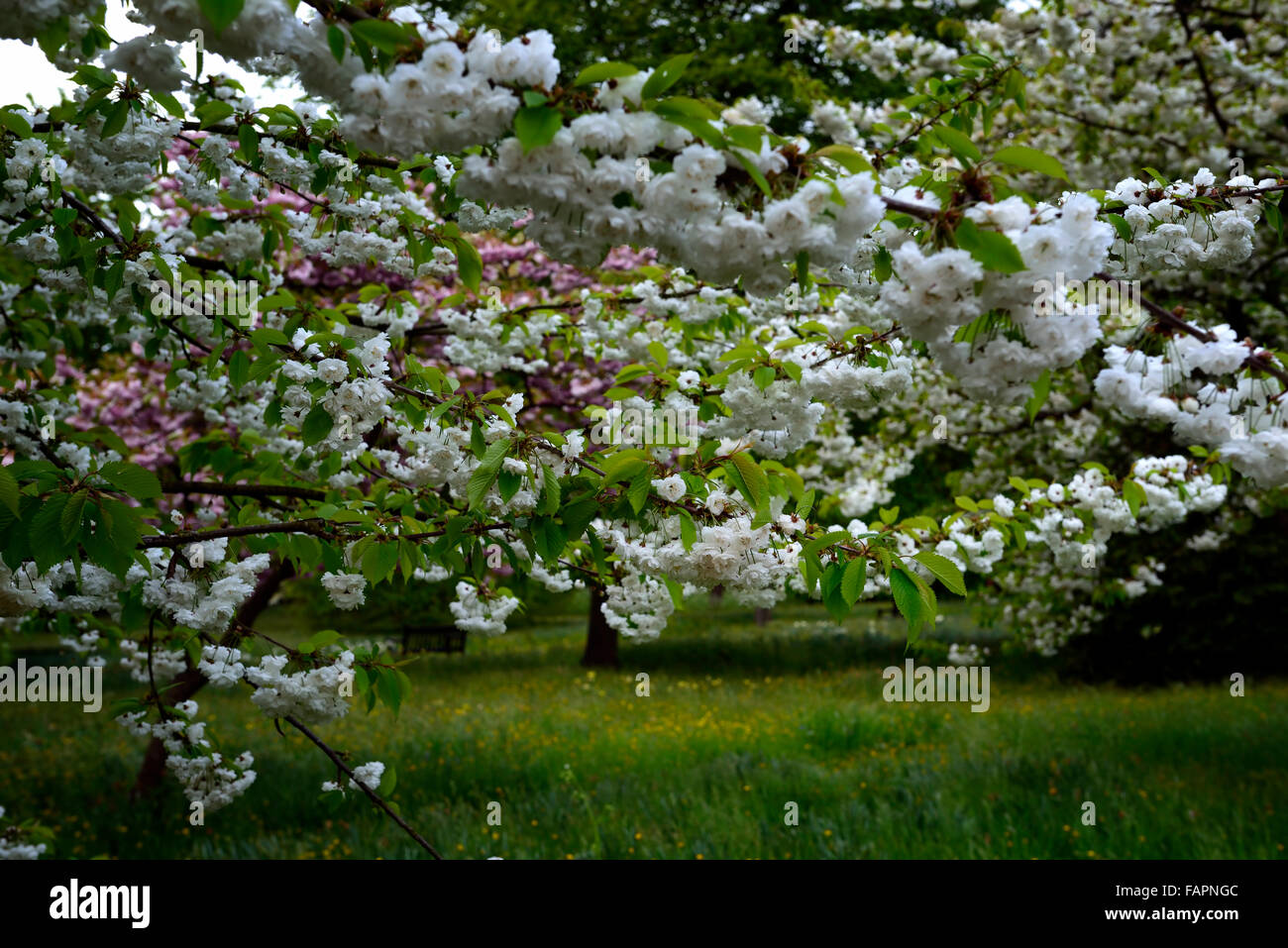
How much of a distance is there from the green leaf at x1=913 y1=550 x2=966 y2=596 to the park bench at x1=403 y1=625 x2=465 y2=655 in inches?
561

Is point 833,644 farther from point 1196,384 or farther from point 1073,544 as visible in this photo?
point 1196,384

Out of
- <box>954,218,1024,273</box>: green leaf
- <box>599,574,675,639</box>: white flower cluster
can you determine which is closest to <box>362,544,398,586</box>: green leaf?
<box>599,574,675,639</box>: white flower cluster

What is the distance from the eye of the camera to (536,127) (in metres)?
1.35

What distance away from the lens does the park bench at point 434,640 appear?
53.4 ft

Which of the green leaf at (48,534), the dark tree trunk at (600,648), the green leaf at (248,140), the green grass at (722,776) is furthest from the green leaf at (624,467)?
the dark tree trunk at (600,648)

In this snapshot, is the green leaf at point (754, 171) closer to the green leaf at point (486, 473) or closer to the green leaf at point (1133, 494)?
the green leaf at point (486, 473)

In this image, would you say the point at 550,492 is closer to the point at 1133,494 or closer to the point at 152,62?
the point at 152,62

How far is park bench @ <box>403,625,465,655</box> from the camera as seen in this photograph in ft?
53.4

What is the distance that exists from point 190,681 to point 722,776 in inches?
155

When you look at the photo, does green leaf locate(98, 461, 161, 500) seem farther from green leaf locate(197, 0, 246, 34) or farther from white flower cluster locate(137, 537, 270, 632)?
green leaf locate(197, 0, 246, 34)

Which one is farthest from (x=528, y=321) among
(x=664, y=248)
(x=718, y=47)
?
(x=718, y=47)

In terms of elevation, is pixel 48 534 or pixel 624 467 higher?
pixel 624 467

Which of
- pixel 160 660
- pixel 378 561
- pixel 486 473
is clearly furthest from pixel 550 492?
pixel 160 660

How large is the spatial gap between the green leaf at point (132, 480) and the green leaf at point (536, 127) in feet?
4.30
